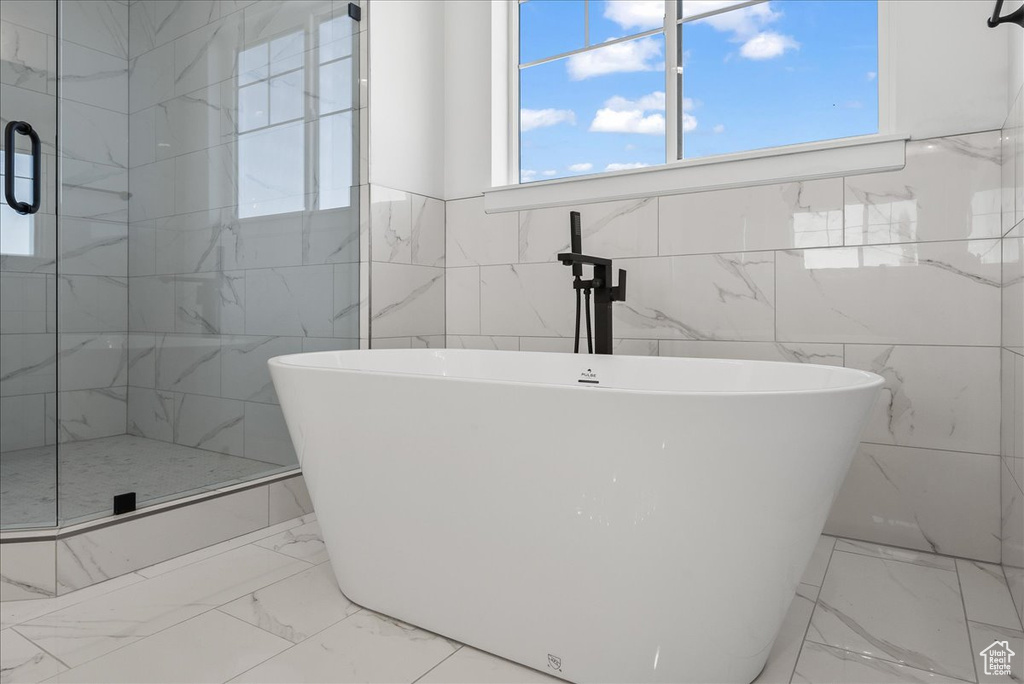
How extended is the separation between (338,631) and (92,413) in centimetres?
115

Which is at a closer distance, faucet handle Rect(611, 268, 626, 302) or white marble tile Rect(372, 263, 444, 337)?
faucet handle Rect(611, 268, 626, 302)

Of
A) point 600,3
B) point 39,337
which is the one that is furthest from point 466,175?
point 39,337

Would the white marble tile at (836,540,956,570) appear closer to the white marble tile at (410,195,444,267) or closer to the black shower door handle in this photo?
the white marble tile at (410,195,444,267)

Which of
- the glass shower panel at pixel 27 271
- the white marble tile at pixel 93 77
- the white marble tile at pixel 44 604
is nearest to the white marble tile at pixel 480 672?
the white marble tile at pixel 44 604

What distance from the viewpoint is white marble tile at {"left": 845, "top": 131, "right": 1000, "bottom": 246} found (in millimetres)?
1712

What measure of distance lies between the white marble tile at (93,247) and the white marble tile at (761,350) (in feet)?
6.06

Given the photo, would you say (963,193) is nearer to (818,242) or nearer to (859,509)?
(818,242)

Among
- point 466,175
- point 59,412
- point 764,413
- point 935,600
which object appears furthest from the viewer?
point 466,175

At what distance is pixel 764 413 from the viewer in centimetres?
96

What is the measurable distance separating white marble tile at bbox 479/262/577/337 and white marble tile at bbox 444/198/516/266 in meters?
0.06

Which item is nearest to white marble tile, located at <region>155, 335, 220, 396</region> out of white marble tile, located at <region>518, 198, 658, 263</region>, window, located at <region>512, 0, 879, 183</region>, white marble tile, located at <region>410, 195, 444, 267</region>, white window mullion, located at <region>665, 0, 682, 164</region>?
white marble tile, located at <region>410, 195, 444, 267</region>

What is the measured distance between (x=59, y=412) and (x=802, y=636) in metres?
2.12

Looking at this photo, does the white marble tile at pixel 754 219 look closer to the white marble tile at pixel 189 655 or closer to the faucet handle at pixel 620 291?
the faucet handle at pixel 620 291

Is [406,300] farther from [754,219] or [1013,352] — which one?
[1013,352]
